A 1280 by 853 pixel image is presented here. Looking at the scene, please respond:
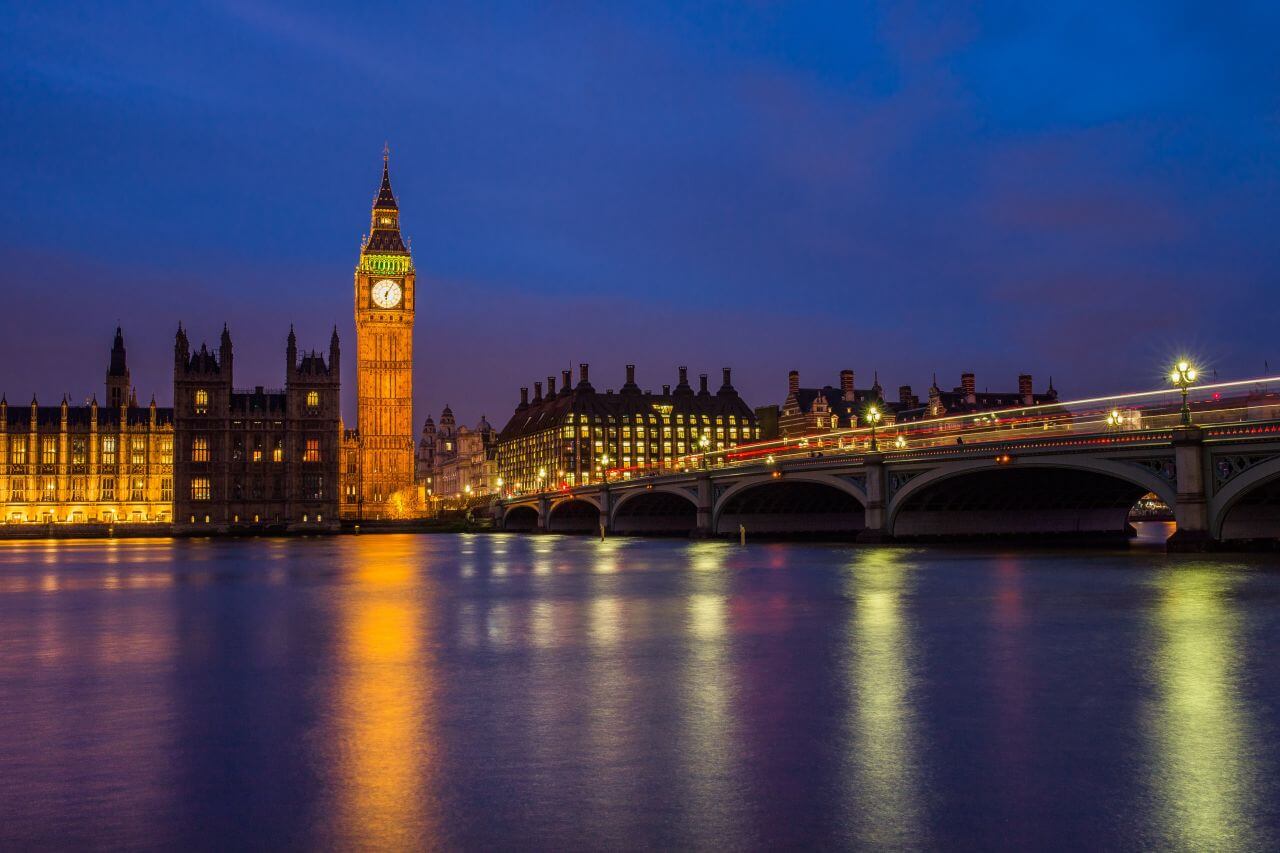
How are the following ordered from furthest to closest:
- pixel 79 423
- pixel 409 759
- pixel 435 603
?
pixel 79 423 < pixel 435 603 < pixel 409 759

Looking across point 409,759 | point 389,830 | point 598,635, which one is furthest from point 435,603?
point 389,830

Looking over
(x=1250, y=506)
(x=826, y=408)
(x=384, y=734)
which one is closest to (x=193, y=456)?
(x=826, y=408)

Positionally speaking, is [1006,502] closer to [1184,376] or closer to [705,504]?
[705,504]

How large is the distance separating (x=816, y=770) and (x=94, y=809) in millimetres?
7450

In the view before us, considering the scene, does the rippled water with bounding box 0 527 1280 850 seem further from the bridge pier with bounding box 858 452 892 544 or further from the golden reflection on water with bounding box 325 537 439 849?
the bridge pier with bounding box 858 452 892 544

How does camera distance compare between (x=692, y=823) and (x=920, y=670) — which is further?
(x=920, y=670)

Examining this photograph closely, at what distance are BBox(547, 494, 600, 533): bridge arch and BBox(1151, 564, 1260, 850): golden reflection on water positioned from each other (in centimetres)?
11160

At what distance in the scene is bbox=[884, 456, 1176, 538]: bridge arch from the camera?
65.5 meters

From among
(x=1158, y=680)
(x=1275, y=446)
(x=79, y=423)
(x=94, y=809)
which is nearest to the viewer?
(x=94, y=809)

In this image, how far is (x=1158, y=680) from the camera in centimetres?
1814

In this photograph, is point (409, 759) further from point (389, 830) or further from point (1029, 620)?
point (1029, 620)

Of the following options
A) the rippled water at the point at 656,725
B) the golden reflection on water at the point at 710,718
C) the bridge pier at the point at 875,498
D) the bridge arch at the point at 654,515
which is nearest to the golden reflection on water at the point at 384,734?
the rippled water at the point at 656,725

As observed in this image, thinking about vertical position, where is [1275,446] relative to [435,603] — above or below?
above

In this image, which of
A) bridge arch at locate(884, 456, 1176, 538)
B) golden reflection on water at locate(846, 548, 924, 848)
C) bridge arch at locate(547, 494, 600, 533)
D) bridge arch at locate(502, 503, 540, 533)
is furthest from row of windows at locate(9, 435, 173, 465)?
golden reflection on water at locate(846, 548, 924, 848)
